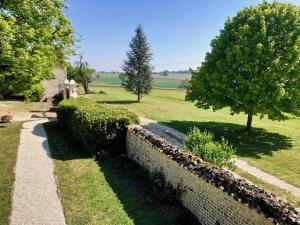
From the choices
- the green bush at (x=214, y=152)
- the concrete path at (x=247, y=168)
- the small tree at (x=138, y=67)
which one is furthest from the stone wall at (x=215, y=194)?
the small tree at (x=138, y=67)

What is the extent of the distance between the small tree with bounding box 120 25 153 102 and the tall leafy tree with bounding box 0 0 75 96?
24.7m

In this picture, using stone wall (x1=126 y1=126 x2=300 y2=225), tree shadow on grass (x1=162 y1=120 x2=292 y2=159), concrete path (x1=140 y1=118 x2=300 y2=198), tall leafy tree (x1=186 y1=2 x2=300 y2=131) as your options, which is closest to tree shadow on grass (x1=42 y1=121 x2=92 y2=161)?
stone wall (x1=126 y1=126 x2=300 y2=225)

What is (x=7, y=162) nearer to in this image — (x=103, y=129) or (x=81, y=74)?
(x=103, y=129)

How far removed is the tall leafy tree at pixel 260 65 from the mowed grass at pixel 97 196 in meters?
9.77

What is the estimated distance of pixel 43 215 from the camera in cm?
816

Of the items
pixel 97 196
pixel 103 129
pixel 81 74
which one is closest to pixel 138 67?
pixel 81 74

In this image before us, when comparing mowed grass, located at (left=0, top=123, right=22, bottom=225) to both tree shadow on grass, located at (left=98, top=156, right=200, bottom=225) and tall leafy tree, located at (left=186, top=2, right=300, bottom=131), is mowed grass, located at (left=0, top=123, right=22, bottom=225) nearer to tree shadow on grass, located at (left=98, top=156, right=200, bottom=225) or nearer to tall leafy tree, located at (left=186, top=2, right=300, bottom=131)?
tree shadow on grass, located at (left=98, top=156, right=200, bottom=225)

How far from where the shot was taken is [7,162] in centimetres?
1248

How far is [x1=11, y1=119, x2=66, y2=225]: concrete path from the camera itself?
8.02 m

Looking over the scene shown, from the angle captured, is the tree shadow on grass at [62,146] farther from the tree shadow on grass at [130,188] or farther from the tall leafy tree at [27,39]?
the tall leafy tree at [27,39]

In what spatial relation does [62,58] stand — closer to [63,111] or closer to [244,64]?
[63,111]

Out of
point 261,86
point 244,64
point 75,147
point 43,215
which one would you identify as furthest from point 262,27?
point 43,215

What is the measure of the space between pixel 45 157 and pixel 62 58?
10172mm

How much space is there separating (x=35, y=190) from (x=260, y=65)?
15.0 meters
